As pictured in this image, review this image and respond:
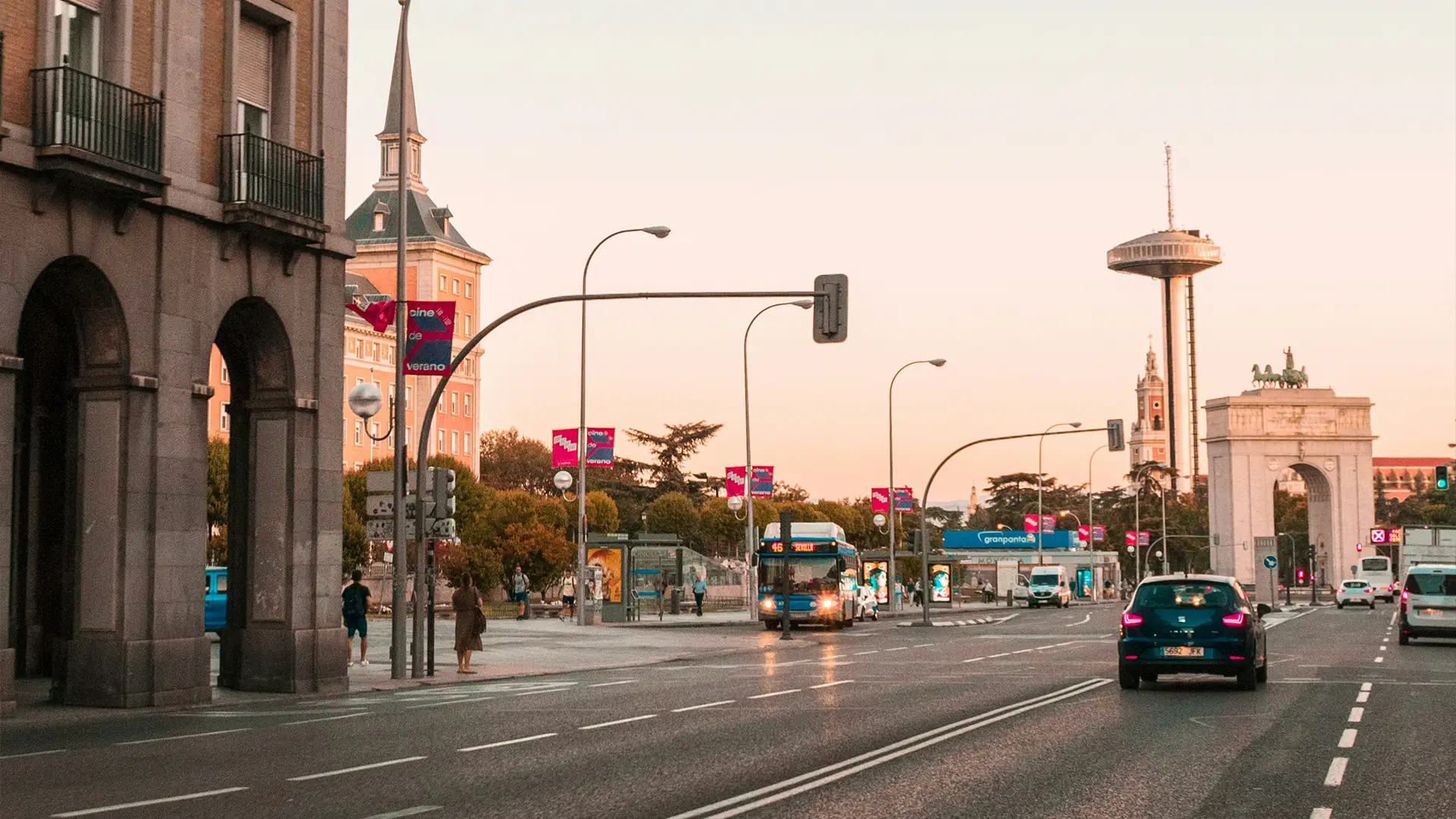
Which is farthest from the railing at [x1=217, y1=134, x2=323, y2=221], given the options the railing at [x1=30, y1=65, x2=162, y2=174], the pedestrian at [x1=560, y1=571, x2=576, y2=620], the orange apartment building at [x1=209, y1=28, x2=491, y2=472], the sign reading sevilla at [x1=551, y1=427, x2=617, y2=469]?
the orange apartment building at [x1=209, y1=28, x2=491, y2=472]

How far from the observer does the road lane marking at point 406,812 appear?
1101 cm

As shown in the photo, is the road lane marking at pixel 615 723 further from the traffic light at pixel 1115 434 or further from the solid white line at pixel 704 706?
the traffic light at pixel 1115 434

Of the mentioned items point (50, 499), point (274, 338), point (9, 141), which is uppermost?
point (9, 141)

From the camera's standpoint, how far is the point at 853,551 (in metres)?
56.1

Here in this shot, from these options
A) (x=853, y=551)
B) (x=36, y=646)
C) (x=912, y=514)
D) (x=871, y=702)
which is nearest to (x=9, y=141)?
(x=36, y=646)

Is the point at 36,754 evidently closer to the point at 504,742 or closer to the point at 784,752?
the point at 504,742

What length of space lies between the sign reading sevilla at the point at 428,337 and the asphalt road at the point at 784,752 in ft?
16.9

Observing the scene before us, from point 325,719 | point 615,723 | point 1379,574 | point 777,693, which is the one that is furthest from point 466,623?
point 1379,574

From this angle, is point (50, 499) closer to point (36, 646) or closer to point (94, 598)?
point (36, 646)

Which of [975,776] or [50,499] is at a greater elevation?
[50,499]

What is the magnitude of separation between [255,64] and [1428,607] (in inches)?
1091

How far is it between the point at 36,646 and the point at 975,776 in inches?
699

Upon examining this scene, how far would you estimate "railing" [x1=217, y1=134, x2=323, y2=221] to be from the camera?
22.9 meters

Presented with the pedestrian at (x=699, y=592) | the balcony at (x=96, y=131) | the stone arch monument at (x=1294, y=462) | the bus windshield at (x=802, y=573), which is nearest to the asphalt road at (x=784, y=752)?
the balcony at (x=96, y=131)
